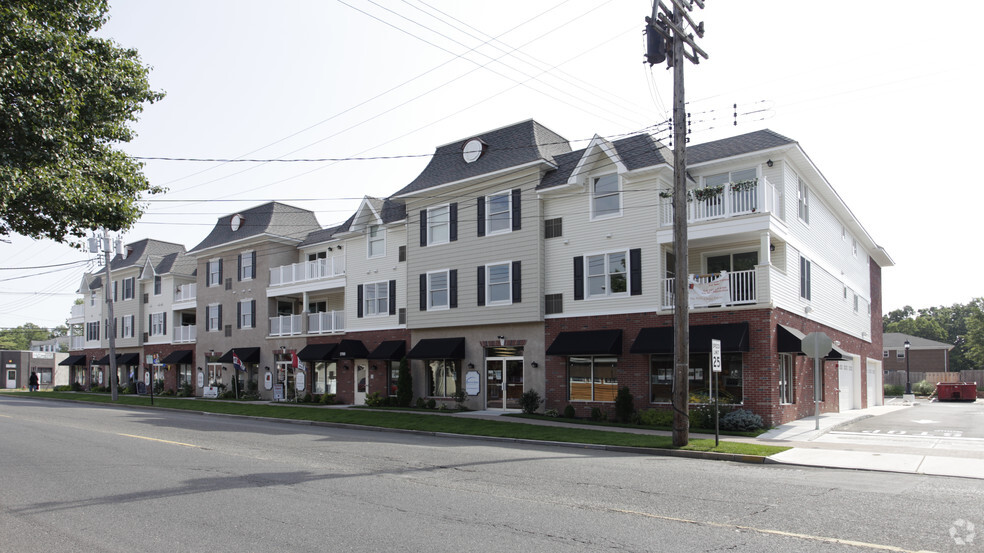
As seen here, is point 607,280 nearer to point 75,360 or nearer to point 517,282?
point 517,282

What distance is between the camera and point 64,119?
11.6 meters

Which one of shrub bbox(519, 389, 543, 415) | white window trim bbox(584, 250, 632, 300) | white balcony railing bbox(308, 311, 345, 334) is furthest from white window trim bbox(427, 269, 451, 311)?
white balcony railing bbox(308, 311, 345, 334)

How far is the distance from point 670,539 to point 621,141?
19.2m

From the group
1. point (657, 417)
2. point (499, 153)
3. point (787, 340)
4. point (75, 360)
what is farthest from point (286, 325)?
point (75, 360)

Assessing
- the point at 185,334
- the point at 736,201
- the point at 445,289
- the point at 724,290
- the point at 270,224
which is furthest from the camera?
the point at 185,334

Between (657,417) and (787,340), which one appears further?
(657,417)

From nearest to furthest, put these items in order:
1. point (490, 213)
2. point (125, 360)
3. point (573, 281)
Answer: point (573, 281) → point (490, 213) → point (125, 360)

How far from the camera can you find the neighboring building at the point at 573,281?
69.6ft

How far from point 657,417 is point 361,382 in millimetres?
15921

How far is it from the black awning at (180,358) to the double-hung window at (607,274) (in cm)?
2968

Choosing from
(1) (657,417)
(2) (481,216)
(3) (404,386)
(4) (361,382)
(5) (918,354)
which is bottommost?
(5) (918,354)

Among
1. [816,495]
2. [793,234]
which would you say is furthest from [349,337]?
[816,495]

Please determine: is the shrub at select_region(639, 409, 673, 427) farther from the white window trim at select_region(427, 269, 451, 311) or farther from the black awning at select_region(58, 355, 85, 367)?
the black awning at select_region(58, 355, 85, 367)

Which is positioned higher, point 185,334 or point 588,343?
point 185,334
